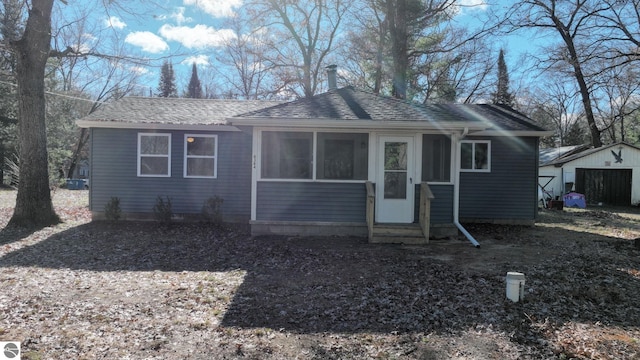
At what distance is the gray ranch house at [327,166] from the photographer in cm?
818

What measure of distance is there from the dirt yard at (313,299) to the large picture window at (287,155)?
1420mm

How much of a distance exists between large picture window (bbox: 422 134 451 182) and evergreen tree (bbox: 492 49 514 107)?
78.4 ft

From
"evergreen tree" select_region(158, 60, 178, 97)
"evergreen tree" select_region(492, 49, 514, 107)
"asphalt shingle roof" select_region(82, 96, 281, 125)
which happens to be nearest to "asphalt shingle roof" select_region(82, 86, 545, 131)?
"asphalt shingle roof" select_region(82, 96, 281, 125)

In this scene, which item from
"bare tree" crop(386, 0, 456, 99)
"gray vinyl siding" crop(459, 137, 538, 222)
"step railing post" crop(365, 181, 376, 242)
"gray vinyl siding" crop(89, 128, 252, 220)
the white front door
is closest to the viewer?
"step railing post" crop(365, 181, 376, 242)

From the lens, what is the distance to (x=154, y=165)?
10625 mm

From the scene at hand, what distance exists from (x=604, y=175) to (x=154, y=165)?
21362 millimetres

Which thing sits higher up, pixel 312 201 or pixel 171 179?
pixel 171 179

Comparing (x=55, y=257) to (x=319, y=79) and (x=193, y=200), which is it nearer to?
(x=193, y=200)

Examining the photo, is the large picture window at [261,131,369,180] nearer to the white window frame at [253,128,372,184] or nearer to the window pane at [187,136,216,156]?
the white window frame at [253,128,372,184]

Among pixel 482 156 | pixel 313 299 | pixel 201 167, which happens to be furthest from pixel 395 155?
pixel 201 167

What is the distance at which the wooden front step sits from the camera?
7.87 meters

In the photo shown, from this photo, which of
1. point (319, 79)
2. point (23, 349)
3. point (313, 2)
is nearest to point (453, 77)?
point (319, 79)

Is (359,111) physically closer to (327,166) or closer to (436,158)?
(327,166)

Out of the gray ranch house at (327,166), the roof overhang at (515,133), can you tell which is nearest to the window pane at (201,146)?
the gray ranch house at (327,166)
